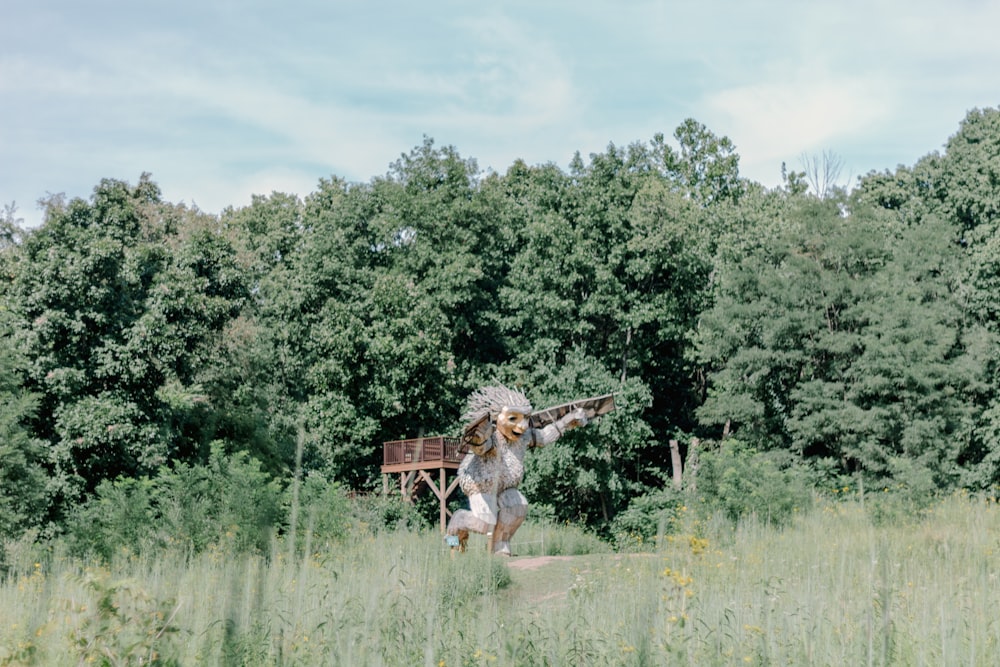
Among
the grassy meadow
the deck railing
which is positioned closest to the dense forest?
the deck railing

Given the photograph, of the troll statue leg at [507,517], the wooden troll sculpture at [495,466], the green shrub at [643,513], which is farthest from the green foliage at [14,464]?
the green shrub at [643,513]

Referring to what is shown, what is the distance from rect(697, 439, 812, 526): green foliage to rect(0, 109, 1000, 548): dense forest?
566 millimetres

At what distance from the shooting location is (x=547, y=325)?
3241 centimetres

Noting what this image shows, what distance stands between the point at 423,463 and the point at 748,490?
41.5 feet

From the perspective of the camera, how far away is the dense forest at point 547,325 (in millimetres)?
25234

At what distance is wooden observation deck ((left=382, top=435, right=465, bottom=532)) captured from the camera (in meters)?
30.0

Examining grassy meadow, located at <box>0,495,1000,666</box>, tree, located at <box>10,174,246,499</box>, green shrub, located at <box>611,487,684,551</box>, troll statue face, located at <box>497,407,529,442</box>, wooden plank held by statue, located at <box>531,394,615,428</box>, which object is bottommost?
green shrub, located at <box>611,487,684,551</box>

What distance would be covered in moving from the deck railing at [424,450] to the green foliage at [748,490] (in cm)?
901

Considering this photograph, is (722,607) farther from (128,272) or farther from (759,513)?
(128,272)

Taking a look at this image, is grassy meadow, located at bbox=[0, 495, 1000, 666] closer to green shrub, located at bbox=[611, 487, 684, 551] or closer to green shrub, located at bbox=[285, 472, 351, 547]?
green shrub, located at bbox=[285, 472, 351, 547]

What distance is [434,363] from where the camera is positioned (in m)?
32.3

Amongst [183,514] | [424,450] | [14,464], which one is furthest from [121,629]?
[424,450]

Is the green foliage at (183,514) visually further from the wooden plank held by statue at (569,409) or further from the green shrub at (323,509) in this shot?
the wooden plank held by statue at (569,409)

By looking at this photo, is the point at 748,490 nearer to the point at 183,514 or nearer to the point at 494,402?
the point at 494,402
